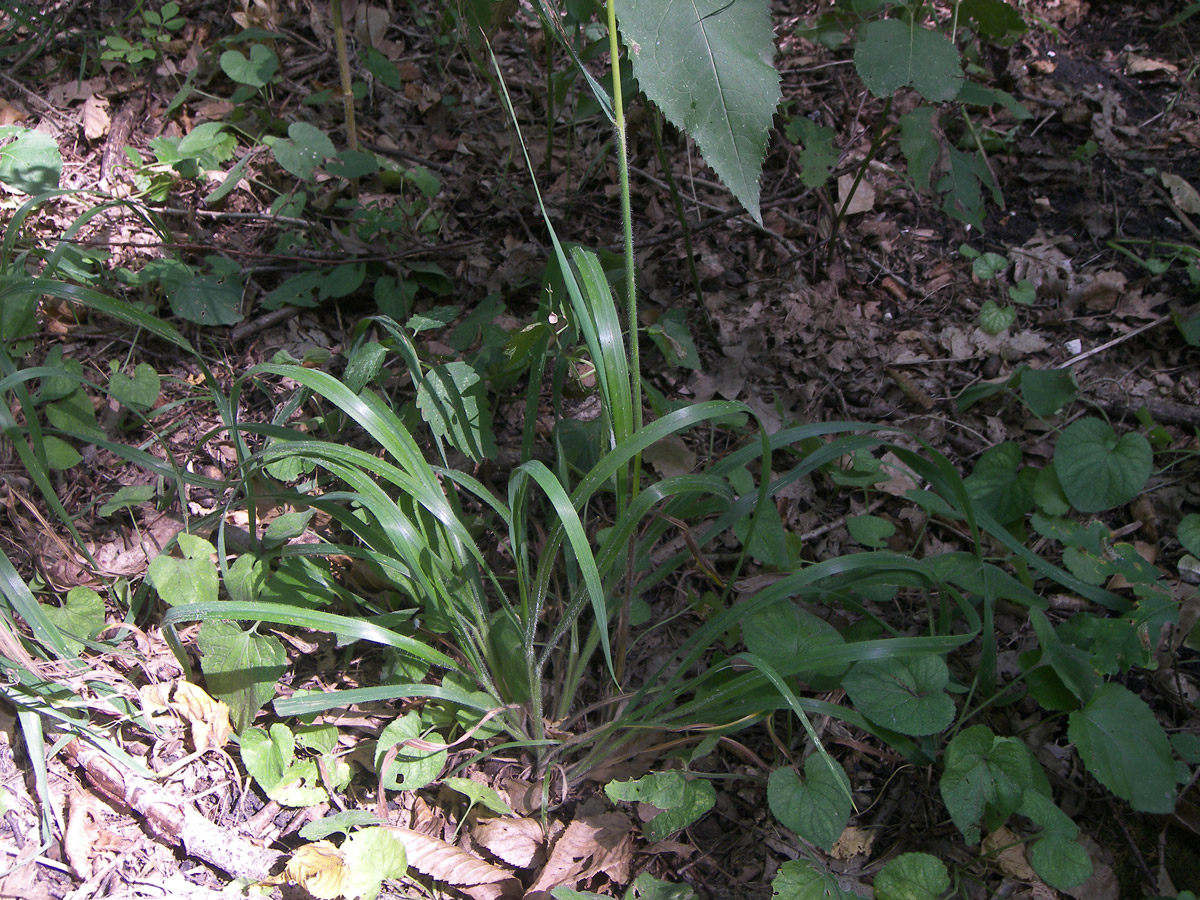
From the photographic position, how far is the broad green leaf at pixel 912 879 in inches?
45.5

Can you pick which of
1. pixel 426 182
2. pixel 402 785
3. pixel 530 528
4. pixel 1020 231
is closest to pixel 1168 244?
pixel 1020 231

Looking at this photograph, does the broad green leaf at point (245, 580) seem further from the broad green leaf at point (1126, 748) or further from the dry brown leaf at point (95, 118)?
the dry brown leaf at point (95, 118)

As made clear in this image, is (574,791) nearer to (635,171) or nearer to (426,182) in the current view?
(426,182)

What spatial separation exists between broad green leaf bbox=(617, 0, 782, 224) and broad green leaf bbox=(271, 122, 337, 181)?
1.51 meters

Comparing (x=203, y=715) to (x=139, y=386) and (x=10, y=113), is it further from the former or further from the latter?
(x=10, y=113)

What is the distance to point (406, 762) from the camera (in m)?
1.33

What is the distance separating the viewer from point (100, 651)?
148 cm

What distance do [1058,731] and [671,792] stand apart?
2.71 feet

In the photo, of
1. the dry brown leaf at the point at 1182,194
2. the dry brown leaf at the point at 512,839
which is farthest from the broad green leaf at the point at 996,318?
the dry brown leaf at the point at 512,839

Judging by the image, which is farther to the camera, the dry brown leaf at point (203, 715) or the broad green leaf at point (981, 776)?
the dry brown leaf at point (203, 715)

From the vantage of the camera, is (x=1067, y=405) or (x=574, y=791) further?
(x=1067, y=405)

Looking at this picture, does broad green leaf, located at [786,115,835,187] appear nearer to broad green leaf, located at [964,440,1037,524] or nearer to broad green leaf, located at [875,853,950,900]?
broad green leaf, located at [964,440,1037,524]

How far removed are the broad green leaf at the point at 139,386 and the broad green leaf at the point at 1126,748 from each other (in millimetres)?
2012

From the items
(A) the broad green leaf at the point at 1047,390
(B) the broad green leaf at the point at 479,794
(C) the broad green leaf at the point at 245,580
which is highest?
(C) the broad green leaf at the point at 245,580
